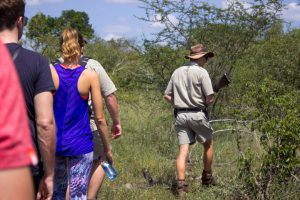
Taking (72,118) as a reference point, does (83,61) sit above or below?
above

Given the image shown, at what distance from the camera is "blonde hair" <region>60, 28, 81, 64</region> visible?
4.07 m

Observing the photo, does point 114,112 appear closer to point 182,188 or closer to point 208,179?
point 182,188

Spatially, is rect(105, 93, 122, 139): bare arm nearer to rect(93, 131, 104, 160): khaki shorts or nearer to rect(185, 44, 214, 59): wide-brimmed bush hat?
rect(93, 131, 104, 160): khaki shorts

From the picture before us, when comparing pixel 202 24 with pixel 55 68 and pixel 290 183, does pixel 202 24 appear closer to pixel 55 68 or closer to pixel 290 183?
pixel 290 183

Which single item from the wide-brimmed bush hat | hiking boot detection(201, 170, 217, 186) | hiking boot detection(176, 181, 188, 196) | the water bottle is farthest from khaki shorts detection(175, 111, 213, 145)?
the water bottle

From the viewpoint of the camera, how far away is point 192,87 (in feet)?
21.0

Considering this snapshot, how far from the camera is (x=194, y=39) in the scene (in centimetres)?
941

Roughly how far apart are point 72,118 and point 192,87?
2663 millimetres

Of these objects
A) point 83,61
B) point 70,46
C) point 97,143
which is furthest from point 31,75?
point 97,143

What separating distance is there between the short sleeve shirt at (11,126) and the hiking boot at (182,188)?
4872 millimetres

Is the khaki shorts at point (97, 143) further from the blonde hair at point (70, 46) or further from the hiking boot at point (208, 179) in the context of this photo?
the hiking boot at point (208, 179)

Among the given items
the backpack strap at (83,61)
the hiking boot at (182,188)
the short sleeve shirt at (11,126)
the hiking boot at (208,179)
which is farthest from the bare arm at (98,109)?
the short sleeve shirt at (11,126)

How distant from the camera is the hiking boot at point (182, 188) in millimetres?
6133

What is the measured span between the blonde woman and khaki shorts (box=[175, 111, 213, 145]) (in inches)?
95.3
